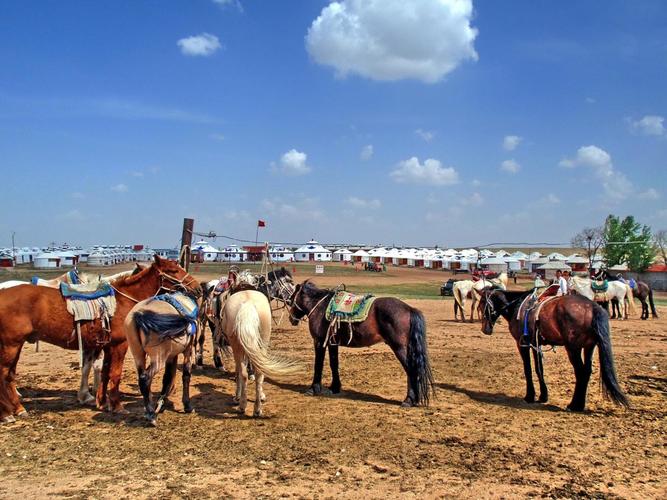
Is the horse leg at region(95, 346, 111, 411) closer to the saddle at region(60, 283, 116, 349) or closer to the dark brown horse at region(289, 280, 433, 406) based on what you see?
the saddle at region(60, 283, 116, 349)

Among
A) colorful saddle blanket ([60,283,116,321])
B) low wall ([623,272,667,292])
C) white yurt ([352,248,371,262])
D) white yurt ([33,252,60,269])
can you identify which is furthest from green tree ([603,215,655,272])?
white yurt ([33,252,60,269])

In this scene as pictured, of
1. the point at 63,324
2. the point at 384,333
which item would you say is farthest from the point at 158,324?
the point at 384,333

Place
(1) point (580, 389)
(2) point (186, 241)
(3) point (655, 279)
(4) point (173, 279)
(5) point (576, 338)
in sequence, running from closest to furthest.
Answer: (1) point (580, 389), (5) point (576, 338), (4) point (173, 279), (2) point (186, 241), (3) point (655, 279)

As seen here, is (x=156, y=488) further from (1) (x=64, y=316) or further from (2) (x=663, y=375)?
(2) (x=663, y=375)

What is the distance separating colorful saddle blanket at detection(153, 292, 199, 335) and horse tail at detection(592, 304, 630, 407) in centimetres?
616

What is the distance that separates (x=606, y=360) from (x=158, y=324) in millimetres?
6728

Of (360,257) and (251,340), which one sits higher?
(360,257)

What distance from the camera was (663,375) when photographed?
9.96 metres

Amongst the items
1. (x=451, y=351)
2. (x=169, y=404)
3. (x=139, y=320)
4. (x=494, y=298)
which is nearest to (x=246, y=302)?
(x=139, y=320)

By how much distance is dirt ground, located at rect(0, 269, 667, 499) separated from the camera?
16.1 feet

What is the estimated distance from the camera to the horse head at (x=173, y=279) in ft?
26.0

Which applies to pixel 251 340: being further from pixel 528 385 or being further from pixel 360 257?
pixel 360 257

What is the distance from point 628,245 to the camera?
49250 mm

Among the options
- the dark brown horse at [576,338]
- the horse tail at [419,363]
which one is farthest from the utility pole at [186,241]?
the dark brown horse at [576,338]
